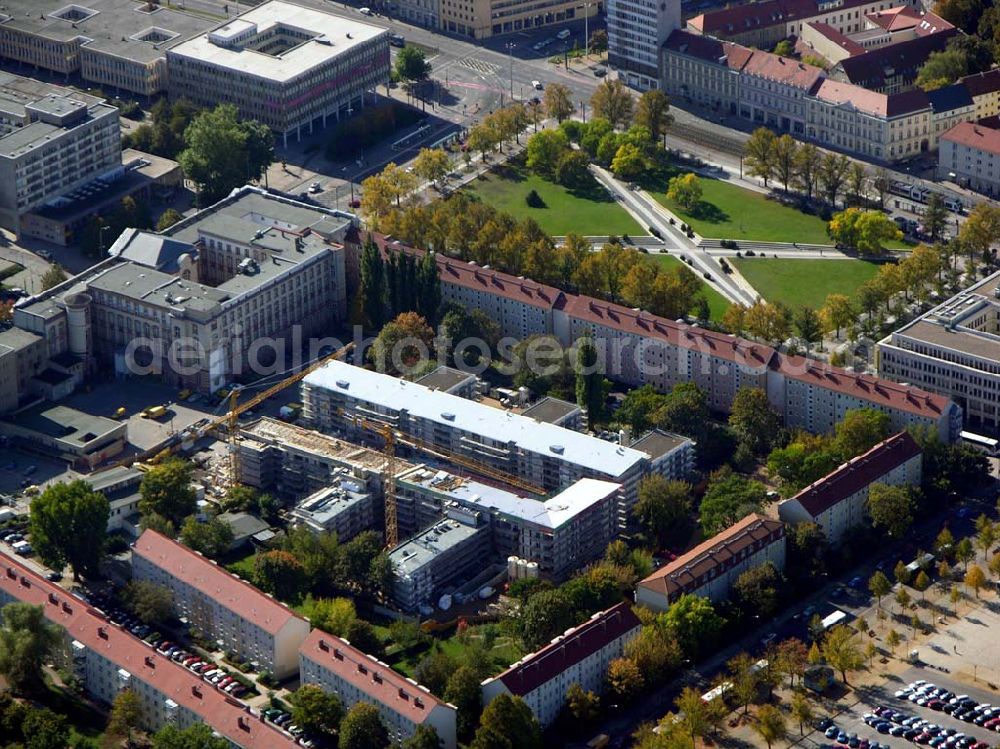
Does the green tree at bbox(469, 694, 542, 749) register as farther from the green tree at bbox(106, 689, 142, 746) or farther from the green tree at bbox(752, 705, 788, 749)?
the green tree at bbox(106, 689, 142, 746)

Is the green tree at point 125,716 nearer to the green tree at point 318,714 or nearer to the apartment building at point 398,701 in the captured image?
the green tree at point 318,714

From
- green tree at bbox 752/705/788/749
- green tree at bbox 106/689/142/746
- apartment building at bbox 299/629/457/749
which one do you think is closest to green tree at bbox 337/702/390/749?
apartment building at bbox 299/629/457/749

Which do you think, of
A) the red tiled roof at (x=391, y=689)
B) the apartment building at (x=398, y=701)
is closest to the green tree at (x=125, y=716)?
the red tiled roof at (x=391, y=689)

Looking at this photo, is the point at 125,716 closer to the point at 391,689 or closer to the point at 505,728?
the point at 391,689

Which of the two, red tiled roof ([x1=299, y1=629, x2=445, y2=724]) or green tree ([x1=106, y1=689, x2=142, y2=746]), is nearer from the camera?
red tiled roof ([x1=299, y1=629, x2=445, y2=724])

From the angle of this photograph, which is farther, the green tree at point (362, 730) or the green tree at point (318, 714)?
the green tree at point (318, 714)

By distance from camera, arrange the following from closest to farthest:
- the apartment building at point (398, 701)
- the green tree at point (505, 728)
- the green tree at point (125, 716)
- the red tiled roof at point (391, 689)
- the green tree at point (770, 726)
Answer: the green tree at point (505, 728) → the apartment building at point (398, 701) → the red tiled roof at point (391, 689) → the green tree at point (770, 726) → the green tree at point (125, 716)
